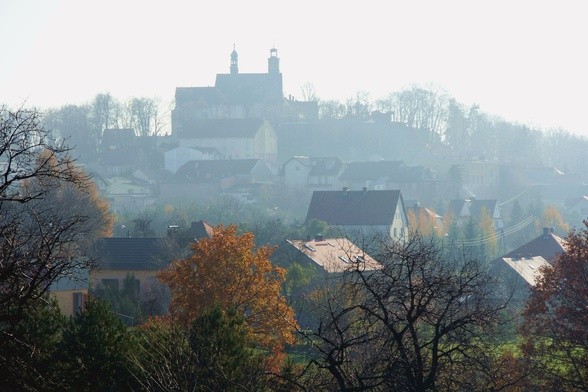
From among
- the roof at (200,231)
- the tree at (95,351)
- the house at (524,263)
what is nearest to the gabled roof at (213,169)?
the house at (524,263)

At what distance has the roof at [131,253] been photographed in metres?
38.8

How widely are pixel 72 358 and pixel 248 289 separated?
10201mm

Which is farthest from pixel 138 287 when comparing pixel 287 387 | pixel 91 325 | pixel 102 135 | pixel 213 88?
Answer: pixel 213 88

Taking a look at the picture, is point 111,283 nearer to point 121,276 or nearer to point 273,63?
point 121,276

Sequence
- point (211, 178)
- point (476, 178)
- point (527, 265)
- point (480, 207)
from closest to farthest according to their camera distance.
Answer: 1. point (527, 265)
2. point (480, 207)
3. point (211, 178)
4. point (476, 178)

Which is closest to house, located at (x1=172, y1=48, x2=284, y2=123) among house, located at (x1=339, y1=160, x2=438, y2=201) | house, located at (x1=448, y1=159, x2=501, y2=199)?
house, located at (x1=448, y1=159, x2=501, y2=199)

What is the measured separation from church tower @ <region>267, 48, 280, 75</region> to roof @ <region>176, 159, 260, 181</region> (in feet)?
116

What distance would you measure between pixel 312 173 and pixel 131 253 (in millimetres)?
51033

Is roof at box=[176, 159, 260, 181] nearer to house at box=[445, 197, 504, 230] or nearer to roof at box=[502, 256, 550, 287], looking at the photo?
house at box=[445, 197, 504, 230]

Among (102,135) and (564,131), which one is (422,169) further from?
(564,131)

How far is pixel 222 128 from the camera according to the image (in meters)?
105

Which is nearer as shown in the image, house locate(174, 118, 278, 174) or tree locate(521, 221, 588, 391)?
tree locate(521, 221, 588, 391)

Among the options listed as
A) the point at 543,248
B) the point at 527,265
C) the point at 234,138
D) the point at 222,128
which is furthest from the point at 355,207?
the point at 222,128

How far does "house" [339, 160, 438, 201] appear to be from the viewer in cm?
8944
